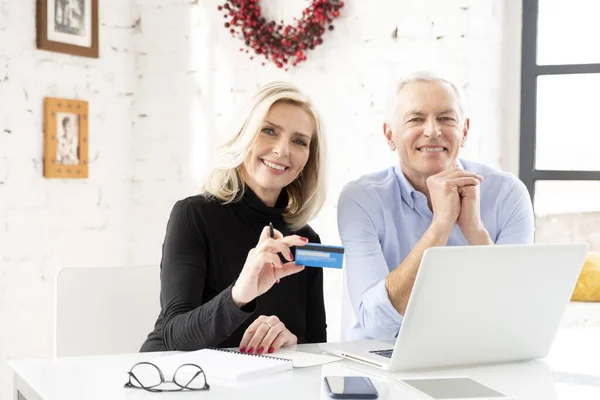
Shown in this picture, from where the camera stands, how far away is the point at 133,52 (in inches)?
146

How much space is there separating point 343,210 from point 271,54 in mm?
1551

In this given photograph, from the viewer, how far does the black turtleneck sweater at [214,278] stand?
1667mm

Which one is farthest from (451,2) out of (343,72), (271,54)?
(271,54)

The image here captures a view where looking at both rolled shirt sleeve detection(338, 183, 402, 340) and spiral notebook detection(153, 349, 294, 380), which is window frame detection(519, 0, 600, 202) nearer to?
rolled shirt sleeve detection(338, 183, 402, 340)

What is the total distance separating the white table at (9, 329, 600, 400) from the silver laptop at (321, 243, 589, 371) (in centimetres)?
3

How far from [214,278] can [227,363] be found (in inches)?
20.4

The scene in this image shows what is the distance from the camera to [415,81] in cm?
209

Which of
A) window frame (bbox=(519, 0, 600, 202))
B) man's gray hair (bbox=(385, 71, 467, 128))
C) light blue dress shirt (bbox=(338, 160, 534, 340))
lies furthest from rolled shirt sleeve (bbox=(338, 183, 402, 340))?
window frame (bbox=(519, 0, 600, 202))

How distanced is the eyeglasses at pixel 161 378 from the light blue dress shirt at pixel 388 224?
596 mm

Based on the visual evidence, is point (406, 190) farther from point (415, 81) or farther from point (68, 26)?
point (68, 26)

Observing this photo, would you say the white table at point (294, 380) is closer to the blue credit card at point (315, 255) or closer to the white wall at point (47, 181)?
the blue credit card at point (315, 255)

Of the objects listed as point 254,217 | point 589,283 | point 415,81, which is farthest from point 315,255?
point 589,283

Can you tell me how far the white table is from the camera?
119 cm

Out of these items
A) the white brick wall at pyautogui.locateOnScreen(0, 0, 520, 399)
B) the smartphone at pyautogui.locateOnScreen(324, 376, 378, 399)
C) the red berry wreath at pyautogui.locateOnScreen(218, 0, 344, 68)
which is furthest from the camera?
the red berry wreath at pyautogui.locateOnScreen(218, 0, 344, 68)
